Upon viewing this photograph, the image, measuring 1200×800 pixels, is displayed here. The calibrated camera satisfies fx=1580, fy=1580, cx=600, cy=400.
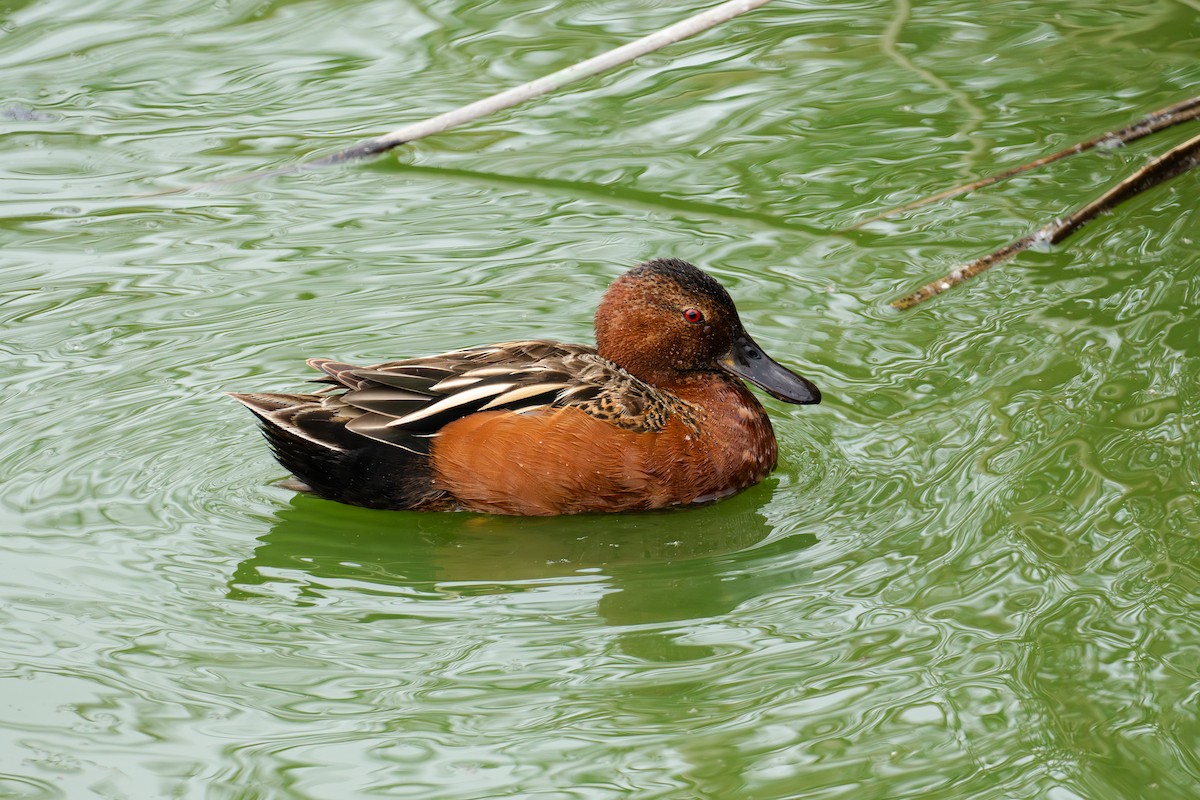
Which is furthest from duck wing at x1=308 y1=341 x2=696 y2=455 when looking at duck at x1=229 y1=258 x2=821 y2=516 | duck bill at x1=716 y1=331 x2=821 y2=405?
duck bill at x1=716 y1=331 x2=821 y2=405

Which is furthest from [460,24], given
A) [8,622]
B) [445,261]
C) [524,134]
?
[8,622]

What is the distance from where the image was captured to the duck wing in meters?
6.30

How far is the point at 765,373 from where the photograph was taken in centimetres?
679

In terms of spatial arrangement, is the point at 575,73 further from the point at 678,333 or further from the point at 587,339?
the point at 678,333

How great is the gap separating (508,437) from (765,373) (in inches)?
47.9

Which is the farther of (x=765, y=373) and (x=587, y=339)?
(x=587, y=339)

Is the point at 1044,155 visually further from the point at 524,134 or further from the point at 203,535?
the point at 203,535

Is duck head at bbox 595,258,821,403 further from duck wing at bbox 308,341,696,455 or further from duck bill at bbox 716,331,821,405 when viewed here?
duck wing at bbox 308,341,696,455

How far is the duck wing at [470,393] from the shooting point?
6297 millimetres

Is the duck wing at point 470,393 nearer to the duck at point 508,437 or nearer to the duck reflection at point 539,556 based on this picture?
the duck at point 508,437

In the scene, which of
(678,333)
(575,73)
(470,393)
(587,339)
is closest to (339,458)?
(470,393)

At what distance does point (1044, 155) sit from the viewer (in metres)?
8.95

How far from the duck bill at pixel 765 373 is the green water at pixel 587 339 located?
0.31 m

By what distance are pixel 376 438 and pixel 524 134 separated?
4.08 meters
